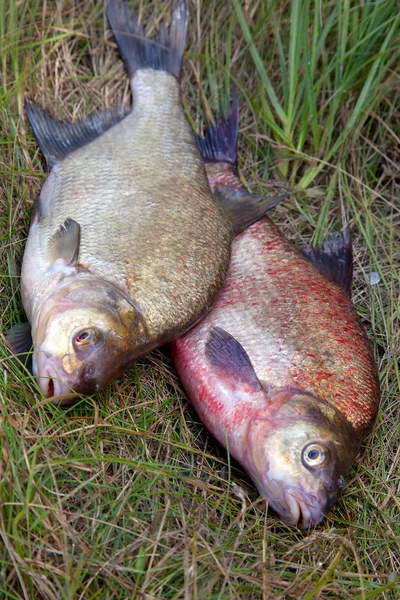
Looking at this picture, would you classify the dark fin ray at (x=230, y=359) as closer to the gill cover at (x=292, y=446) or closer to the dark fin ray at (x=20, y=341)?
the gill cover at (x=292, y=446)

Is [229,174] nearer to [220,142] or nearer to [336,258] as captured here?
[220,142]

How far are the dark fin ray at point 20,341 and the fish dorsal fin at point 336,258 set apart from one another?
1.40 meters

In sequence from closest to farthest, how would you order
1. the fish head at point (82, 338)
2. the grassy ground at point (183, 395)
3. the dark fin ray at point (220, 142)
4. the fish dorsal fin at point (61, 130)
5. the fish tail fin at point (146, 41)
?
the grassy ground at point (183, 395) < the fish head at point (82, 338) < the fish dorsal fin at point (61, 130) < the dark fin ray at point (220, 142) < the fish tail fin at point (146, 41)

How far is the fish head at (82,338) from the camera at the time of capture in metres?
2.45

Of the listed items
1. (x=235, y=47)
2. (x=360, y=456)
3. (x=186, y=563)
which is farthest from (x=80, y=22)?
(x=186, y=563)

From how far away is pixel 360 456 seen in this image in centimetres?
299

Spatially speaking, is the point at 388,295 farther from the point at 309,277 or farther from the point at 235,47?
the point at 235,47

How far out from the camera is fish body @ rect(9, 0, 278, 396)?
8.19 feet

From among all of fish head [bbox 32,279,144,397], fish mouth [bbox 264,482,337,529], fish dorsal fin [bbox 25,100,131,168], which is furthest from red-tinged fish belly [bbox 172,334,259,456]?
fish dorsal fin [bbox 25,100,131,168]

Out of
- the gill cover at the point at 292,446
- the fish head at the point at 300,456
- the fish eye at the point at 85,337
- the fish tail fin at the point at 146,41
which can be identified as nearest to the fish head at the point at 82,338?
the fish eye at the point at 85,337

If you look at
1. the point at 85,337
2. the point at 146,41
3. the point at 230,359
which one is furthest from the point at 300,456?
the point at 146,41

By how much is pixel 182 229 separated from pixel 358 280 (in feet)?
3.82

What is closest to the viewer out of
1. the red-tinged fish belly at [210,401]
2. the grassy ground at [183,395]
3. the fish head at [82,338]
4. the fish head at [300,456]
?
the grassy ground at [183,395]

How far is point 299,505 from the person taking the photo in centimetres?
256
